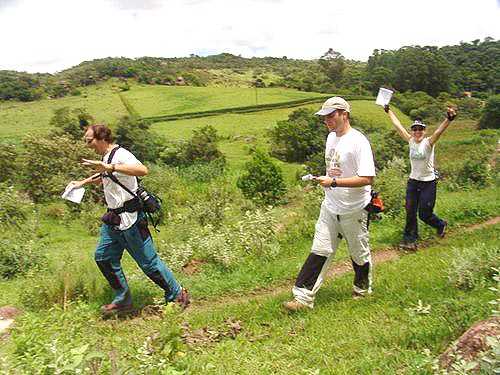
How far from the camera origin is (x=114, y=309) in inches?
226

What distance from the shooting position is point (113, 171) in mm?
5141

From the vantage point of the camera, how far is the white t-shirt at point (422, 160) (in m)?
6.96

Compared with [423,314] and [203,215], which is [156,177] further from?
[423,314]

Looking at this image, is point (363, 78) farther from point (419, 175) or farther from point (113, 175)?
point (113, 175)

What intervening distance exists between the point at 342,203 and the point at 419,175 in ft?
8.86

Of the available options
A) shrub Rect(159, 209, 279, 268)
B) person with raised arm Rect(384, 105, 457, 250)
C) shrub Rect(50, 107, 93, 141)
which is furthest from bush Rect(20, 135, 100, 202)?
person with raised arm Rect(384, 105, 457, 250)

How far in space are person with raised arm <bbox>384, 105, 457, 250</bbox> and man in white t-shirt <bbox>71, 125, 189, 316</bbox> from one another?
3.78 metres

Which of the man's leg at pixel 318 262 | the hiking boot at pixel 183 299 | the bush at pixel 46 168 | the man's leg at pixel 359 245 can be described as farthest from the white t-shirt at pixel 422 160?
the bush at pixel 46 168

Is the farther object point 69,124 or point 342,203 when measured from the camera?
point 69,124

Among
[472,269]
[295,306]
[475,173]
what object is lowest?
[475,173]

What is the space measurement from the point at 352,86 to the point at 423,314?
83.7 meters

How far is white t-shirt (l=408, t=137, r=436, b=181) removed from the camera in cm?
696

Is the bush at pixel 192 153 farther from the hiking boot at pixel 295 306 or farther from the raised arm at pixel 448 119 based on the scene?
the hiking boot at pixel 295 306

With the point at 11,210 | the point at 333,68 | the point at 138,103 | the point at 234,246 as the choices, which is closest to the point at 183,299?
the point at 234,246
